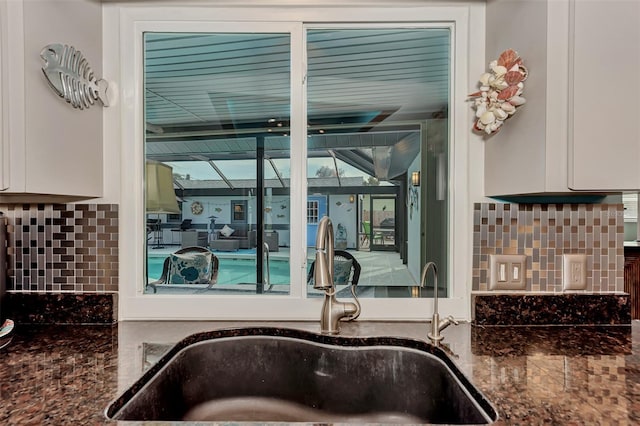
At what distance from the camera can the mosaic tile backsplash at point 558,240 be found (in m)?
1.25

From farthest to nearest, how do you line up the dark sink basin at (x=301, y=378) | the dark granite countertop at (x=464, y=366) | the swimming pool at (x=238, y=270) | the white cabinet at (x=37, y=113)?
the swimming pool at (x=238, y=270) → the dark sink basin at (x=301, y=378) → the white cabinet at (x=37, y=113) → the dark granite countertop at (x=464, y=366)

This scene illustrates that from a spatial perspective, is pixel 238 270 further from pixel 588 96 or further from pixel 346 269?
pixel 588 96

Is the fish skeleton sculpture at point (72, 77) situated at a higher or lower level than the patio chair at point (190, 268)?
higher

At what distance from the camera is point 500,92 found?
43.3 inches

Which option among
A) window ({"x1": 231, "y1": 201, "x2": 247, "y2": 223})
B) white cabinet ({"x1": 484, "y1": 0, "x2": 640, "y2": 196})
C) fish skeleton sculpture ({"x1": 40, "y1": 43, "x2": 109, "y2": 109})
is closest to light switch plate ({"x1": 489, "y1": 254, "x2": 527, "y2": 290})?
white cabinet ({"x1": 484, "y1": 0, "x2": 640, "y2": 196})

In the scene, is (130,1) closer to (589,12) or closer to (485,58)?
(485,58)

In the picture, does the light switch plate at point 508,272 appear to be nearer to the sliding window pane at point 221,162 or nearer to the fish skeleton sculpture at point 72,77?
the sliding window pane at point 221,162

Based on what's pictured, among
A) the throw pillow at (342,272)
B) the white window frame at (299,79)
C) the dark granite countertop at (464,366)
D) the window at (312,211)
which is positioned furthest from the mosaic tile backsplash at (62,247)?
the throw pillow at (342,272)

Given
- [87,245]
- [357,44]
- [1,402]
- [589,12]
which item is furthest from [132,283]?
[589,12]

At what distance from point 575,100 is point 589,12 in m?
0.22

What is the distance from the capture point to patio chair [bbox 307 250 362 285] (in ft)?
4.67

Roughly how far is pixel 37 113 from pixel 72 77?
0.58 ft

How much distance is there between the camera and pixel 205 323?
1.26 metres

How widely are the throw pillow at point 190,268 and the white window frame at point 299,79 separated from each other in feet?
0.30
